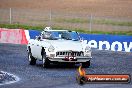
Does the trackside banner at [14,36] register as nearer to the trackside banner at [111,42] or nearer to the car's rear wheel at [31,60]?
the trackside banner at [111,42]

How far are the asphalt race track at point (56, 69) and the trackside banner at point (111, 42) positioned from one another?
1.00 metres

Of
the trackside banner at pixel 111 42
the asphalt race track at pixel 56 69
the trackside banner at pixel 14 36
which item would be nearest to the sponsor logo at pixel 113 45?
the trackside banner at pixel 111 42

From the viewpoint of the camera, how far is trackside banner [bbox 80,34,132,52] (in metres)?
35.0

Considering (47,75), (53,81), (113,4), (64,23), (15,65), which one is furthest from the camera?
(113,4)

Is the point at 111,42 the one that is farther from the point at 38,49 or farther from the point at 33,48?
the point at 38,49

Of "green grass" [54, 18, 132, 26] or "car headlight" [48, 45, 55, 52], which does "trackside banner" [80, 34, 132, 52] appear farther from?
"green grass" [54, 18, 132, 26]

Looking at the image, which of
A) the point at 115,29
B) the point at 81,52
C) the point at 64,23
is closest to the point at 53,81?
the point at 81,52

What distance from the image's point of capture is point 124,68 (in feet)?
79.4

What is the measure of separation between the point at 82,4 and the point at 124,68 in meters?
45.8

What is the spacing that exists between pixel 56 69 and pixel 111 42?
12734 mm

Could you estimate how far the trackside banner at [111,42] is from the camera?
35.0 meters

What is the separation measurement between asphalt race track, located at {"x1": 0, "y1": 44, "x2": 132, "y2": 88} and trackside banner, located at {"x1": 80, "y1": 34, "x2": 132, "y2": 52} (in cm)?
100

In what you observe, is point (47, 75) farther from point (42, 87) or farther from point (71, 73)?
point (42, 87)

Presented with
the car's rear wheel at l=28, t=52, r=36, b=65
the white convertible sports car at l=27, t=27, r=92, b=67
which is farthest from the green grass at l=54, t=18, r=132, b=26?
the white convertible sports car at l=27, t=27, r=92, b=67
